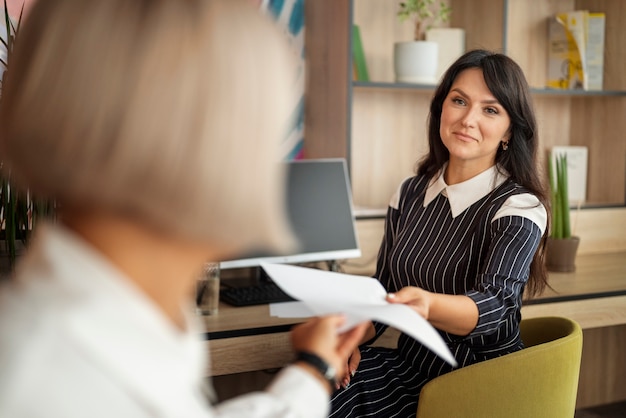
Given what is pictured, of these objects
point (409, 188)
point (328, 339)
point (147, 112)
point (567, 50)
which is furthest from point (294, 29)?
point (147, 112)

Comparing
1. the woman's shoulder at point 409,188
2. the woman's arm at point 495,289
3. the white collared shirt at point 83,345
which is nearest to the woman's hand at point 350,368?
the woman's arm at point 495,289

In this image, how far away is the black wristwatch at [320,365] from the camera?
36.6 inches

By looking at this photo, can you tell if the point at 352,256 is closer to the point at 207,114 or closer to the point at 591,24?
the point at 591,24

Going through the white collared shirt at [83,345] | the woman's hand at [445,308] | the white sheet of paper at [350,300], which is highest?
the white collared shirt at [83,345]

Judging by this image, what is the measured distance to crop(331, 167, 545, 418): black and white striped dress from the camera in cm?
195

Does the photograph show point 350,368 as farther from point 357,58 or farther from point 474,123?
point 357,58

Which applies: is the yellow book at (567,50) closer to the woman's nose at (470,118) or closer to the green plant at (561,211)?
the green plant at (561,211)

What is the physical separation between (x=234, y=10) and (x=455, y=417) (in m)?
1.39

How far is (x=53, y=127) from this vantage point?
0.68 metres

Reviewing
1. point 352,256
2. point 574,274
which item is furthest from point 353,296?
point 574,274

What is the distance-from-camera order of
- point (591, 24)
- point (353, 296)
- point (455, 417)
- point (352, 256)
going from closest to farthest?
point (353, 296) < point (455, 417) < point (352, 256) < point (591, 24)

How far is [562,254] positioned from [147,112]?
2.55m

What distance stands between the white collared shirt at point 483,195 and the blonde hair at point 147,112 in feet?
4.64

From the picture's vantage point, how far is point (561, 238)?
3014 millimetres
